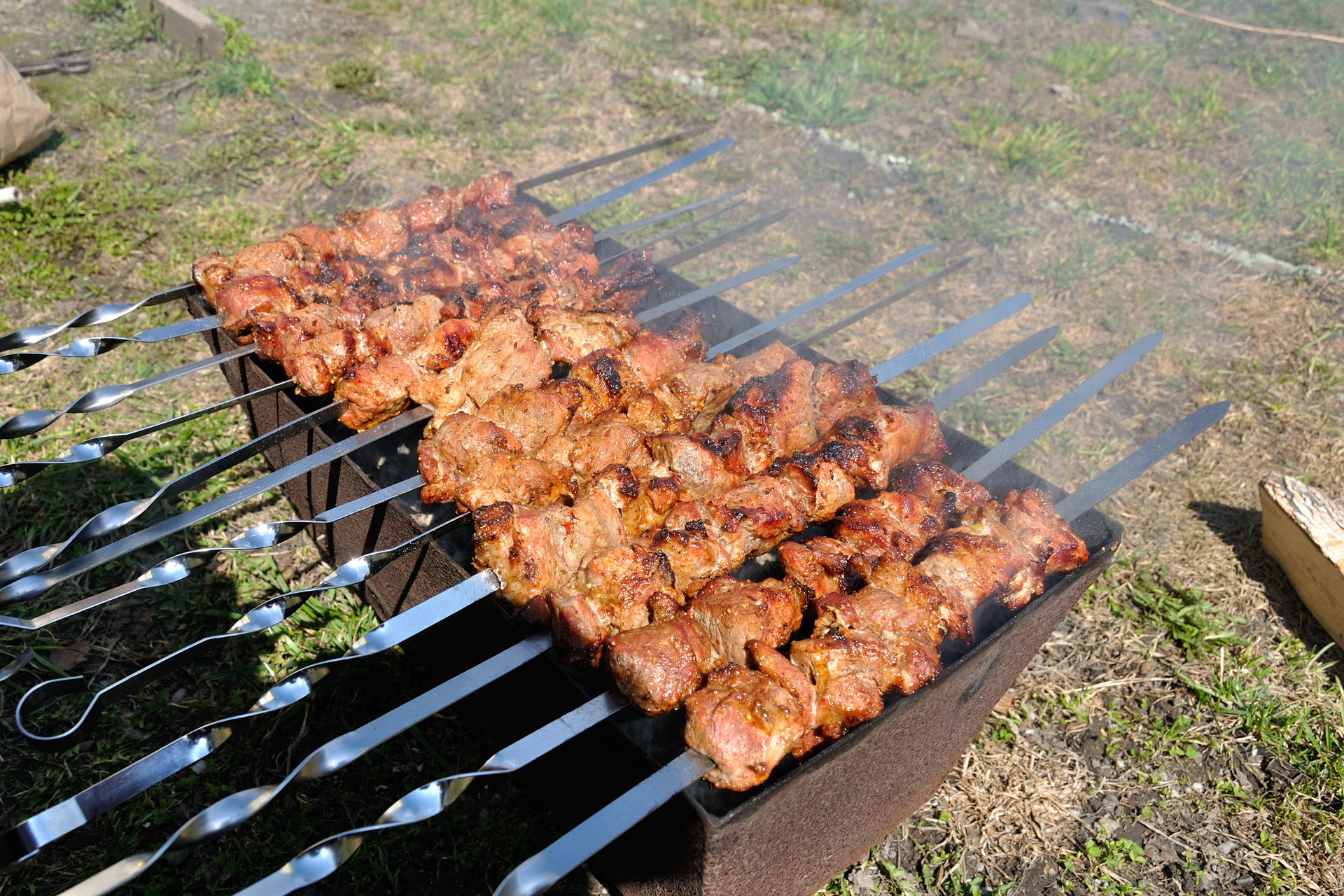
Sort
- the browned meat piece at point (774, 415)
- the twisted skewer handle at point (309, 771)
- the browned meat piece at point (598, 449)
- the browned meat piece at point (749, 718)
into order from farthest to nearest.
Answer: the browned meat piece at point (774, 415), the browned meat piece at point (598, 449), the browned meat piece at point (749, 718), the twisted skewer handle at point (309, 771)

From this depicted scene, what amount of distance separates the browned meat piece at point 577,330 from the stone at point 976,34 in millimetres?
8047

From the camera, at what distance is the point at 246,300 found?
3354mm

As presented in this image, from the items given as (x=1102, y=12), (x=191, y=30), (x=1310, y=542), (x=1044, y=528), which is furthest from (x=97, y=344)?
(x=1102, y=12)

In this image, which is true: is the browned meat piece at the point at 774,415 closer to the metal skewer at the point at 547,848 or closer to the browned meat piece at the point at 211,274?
the metal skewer at the point at 547,848

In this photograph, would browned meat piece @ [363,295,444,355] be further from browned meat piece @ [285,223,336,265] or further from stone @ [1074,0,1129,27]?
stone @ [1074,0,1129,27]

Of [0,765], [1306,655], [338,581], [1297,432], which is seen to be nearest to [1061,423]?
[1297,432]

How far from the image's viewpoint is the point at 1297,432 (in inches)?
202

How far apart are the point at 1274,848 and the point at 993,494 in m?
1.82

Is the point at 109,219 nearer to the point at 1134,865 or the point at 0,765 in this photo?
the point at 0,765

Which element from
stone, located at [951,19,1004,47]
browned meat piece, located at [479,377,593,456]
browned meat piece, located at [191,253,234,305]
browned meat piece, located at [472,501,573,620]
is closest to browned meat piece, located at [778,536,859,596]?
browned meat piece, located at [472,501,573,620]

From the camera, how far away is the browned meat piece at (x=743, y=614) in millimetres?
2467

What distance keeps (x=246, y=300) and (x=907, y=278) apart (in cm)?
460

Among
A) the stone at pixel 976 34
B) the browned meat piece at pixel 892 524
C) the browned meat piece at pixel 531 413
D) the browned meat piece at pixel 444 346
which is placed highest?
the stone at pixel 976 34

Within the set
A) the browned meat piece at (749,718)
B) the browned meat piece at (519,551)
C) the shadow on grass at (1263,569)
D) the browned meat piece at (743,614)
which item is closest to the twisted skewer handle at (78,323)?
the browned meat piece at (519,551)
